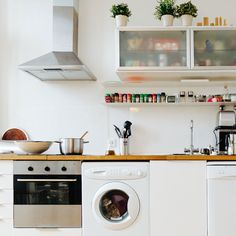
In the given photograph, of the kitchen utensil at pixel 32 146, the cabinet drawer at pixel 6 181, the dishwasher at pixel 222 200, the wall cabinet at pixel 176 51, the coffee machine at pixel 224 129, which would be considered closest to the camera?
the dishwasher at pixel 222 200

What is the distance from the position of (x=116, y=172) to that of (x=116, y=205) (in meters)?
0.28

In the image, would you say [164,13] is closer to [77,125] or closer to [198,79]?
[198,79]

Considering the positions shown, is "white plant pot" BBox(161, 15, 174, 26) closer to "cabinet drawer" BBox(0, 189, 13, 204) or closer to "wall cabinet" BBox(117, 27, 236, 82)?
"wall cabinet" BBox(117, 27, 236, 82)

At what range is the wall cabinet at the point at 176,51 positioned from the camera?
3.72m

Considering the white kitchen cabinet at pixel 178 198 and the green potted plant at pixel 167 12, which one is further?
the green potted plant at pixel 167 12

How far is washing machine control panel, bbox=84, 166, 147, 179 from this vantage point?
3.20m

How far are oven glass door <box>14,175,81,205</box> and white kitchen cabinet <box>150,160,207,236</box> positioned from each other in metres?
0.63

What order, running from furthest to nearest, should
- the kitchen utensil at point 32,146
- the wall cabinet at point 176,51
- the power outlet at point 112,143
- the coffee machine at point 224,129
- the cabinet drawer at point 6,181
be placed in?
the power outlet at point 112,143
the coffee machine at point 224,129
the wall cabinet at point 176,51
the kitchen utensil at point 32,146
the cabinet drawer at point 6,181

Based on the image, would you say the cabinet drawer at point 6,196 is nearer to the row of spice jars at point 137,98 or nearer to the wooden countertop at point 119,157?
the wooden countertop at point 119,157

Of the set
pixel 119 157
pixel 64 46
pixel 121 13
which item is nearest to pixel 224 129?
pixel 119 157

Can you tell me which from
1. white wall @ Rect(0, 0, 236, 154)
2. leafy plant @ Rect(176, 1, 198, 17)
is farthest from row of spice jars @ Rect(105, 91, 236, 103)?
leafy plant @ Rect(176, 1, 198, 17)

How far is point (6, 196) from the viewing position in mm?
3262

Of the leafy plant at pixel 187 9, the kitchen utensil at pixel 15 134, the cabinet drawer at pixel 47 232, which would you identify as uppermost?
the leafy plant at pixel 187 9

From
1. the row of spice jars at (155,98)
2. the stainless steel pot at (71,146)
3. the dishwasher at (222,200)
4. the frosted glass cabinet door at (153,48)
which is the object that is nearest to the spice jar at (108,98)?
the row of spice jars at (155,98)
